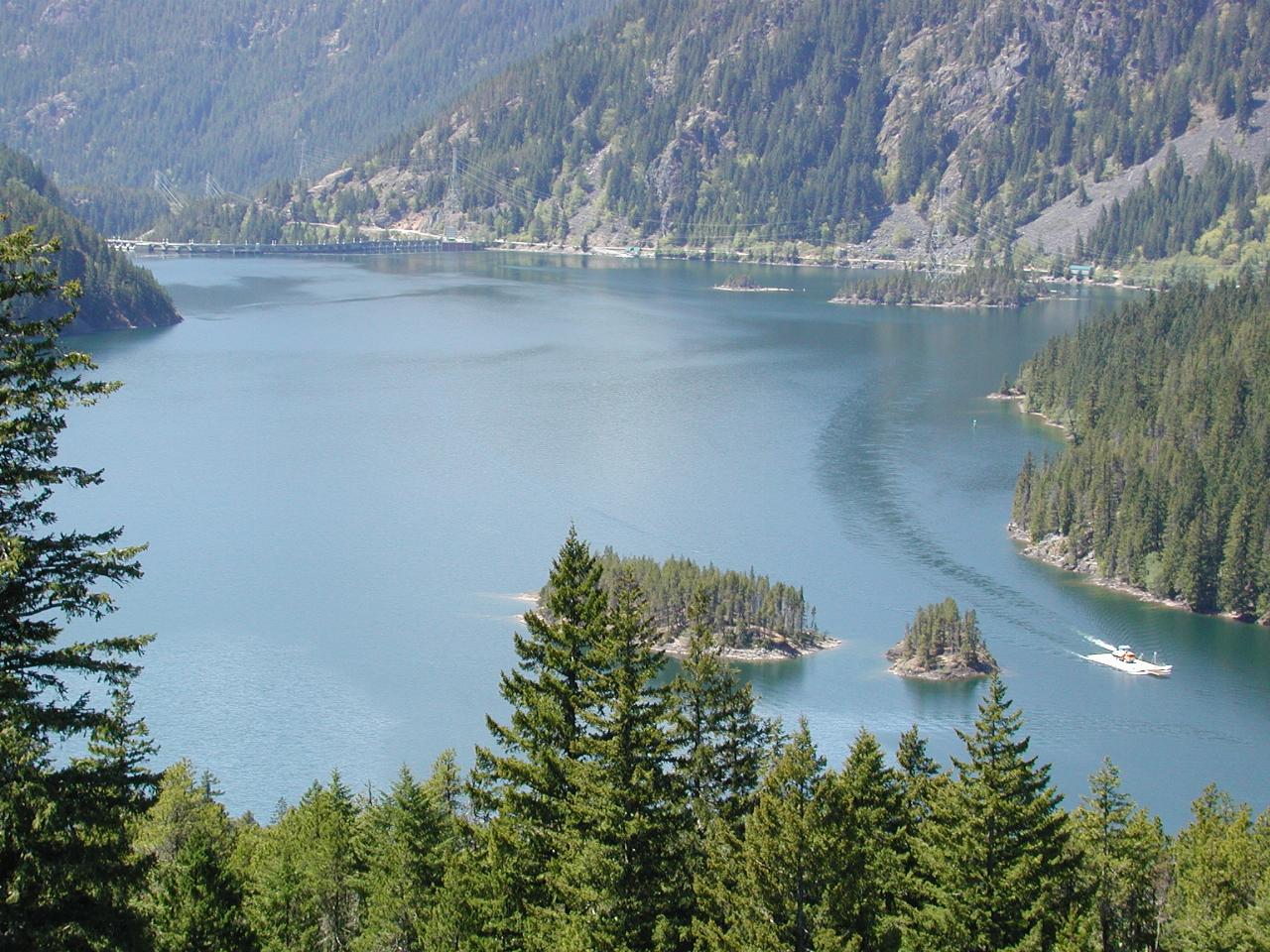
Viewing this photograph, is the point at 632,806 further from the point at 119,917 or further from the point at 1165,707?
the point at 1165,707

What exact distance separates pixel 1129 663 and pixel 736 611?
657 inches

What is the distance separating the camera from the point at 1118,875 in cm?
3266

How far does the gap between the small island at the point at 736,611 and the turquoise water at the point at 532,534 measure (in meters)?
1.57

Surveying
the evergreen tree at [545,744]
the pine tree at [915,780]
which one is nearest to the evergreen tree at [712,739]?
the evergreen tree at [545,744]

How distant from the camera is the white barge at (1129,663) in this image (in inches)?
2776

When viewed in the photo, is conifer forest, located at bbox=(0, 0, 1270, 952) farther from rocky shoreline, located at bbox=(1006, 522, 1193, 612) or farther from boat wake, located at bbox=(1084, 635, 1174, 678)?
rocky shoreline, located at bbox=(1006, 522, 1193, 612)

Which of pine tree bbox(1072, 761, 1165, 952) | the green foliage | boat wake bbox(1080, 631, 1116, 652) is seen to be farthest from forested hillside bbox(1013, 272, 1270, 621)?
pine tree bbox(1072, 761, 1165, 952)

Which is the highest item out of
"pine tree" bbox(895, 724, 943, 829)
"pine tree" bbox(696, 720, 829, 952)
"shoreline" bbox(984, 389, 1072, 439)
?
"pine tree" bbox(696, 720, 829, 952)

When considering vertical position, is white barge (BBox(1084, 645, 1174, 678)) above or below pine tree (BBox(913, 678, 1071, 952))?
below

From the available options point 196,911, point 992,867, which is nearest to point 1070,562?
point 992,867

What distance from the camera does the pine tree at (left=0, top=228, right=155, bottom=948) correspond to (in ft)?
58.5

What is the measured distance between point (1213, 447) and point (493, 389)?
206 feet

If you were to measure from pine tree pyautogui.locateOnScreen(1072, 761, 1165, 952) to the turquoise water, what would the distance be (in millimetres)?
21843

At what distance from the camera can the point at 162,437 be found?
4619 inches
